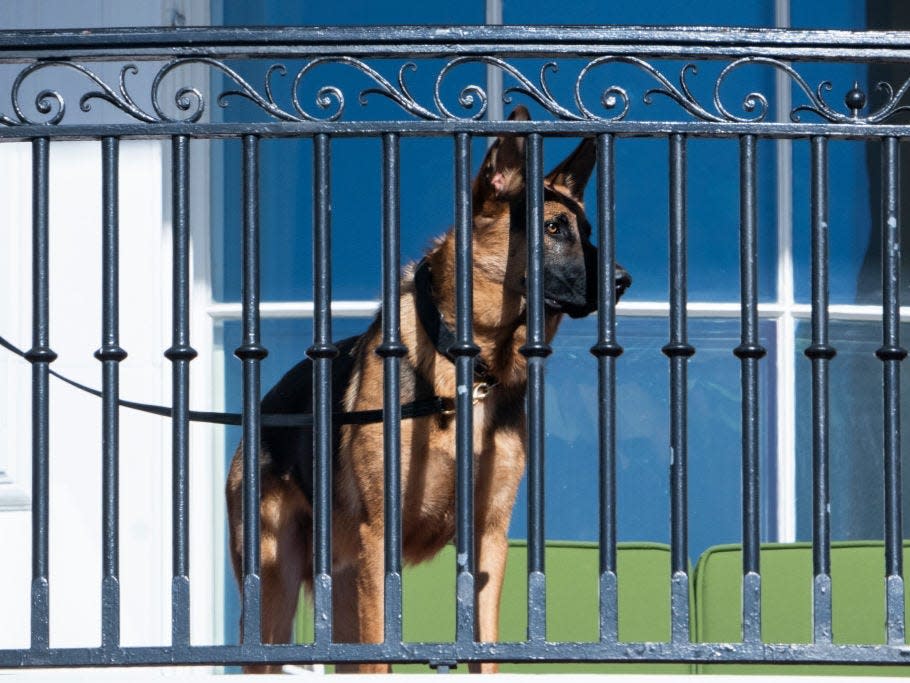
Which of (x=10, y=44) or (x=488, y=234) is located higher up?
(x=10, y=44)

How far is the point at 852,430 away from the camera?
18.7 ft

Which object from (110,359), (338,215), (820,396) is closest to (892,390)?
(820,396)

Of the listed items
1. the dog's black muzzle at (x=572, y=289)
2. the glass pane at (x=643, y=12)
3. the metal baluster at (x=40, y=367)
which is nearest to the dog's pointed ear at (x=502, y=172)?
the dog's black muzzle at (x=572, y=289)

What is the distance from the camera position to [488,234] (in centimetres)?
438

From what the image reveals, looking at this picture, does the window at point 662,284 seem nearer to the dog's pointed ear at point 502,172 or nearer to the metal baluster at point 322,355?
the dog's pointed ear at point 502,172

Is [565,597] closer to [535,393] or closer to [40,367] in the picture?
[535,393]

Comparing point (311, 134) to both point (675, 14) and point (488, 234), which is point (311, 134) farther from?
point (675, 14)

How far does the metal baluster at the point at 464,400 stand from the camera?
2881 millimetres

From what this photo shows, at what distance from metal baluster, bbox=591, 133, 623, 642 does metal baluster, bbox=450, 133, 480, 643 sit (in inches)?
10.2

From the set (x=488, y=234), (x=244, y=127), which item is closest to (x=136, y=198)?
(x=488, y=234)

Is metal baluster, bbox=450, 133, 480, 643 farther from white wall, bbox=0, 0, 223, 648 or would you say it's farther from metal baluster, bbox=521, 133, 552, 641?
white wall, bbox=0, 0, 223, 648

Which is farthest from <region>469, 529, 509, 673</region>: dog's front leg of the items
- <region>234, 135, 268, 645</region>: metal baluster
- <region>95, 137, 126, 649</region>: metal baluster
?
<region>95, 137, 126, 649</region>: metal baluster

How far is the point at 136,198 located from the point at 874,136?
2.86 metres

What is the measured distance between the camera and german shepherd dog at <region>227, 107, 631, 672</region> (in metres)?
4.09
